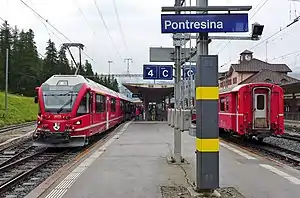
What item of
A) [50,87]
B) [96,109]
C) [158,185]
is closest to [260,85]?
[96,109]

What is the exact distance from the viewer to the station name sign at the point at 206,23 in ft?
24.5

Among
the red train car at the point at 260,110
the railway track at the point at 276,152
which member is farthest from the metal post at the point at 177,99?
the red train car at the point at 260,110

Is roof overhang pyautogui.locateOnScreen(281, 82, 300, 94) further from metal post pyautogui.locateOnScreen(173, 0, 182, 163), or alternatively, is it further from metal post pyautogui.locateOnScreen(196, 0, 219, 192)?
metal post pyautogui.locateOnScreen(196, 0, 219, 192)

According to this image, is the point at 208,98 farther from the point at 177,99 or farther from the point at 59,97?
the point at 59,97

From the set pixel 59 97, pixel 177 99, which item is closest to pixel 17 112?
pixel 59 97

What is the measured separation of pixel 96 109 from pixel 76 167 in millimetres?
8622

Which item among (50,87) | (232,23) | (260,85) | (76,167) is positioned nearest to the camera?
(232,23)

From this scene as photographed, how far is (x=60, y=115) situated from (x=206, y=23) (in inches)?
413

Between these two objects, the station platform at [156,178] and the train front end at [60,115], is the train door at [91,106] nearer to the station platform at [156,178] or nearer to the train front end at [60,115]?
the train front end at [60,115]

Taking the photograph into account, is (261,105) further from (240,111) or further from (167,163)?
(167,163)

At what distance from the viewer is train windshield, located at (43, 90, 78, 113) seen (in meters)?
17.1

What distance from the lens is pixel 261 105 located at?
19312 millimetres

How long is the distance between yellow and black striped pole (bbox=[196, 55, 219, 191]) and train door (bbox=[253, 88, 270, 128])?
12.1m

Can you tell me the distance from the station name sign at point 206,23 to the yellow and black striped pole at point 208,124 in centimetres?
48
